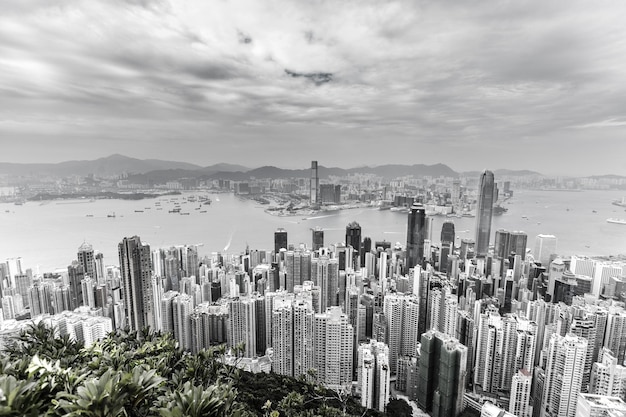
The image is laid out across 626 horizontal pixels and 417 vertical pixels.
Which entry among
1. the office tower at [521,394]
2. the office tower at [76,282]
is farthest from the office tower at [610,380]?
the office tower at [76,282]

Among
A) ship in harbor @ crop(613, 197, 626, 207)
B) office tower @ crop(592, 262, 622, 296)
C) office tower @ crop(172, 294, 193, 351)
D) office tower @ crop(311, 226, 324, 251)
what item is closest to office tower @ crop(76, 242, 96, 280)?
office tower @ crop(172, 294, 193, 351)

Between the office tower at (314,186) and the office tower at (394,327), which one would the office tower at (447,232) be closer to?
the office tower at (314,186)

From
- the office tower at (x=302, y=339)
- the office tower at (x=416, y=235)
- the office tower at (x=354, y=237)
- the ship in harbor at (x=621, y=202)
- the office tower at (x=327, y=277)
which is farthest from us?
the office tower at (x=354, y=237)

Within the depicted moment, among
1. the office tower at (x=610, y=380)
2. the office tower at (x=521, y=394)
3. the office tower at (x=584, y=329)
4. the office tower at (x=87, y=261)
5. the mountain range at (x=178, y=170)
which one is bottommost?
the office tower at (x=521, y=394)

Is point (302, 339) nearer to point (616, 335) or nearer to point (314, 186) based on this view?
point (616, 335)

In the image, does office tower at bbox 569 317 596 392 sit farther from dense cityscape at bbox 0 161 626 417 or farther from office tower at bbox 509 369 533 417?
office tower at bbox 509 369 533 417

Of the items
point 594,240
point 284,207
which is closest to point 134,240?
point 284,207
